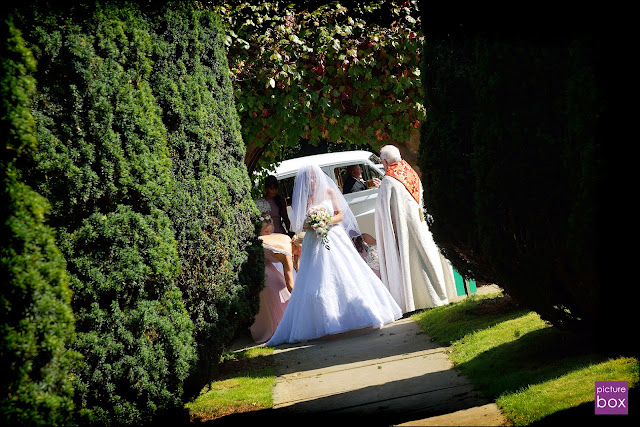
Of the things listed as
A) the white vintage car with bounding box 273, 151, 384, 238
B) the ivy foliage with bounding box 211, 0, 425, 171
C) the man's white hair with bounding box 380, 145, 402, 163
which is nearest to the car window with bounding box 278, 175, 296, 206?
the white vintage car with bounding box 273, 151, 384, 238

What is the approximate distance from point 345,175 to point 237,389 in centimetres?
924

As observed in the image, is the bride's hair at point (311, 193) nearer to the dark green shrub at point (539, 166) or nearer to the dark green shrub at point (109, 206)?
the dark green shrub at point (539, 166)

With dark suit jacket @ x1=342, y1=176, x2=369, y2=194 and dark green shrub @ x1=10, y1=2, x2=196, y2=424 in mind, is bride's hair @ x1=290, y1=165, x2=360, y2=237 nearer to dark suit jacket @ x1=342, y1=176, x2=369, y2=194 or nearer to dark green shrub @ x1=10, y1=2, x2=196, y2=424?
dark suit jacket @ x1=342, y1=176, x2=369, y2=194

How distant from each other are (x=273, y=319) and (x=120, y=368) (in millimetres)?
5525

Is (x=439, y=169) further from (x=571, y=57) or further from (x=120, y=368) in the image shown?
(x=120, y=368)

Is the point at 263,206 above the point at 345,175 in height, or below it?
below

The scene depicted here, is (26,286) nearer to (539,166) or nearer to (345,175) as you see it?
(539,166)

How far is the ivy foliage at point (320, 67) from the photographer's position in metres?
7.95

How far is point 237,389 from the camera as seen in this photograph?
5809 mm

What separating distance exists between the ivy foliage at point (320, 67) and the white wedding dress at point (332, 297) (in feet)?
5.67

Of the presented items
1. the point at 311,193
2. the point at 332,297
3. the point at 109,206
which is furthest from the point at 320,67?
the point at 109,206

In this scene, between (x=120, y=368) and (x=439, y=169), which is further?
(x=439, y=169)

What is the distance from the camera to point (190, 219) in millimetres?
4820

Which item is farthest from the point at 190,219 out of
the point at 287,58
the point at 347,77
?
the point at 347,77
